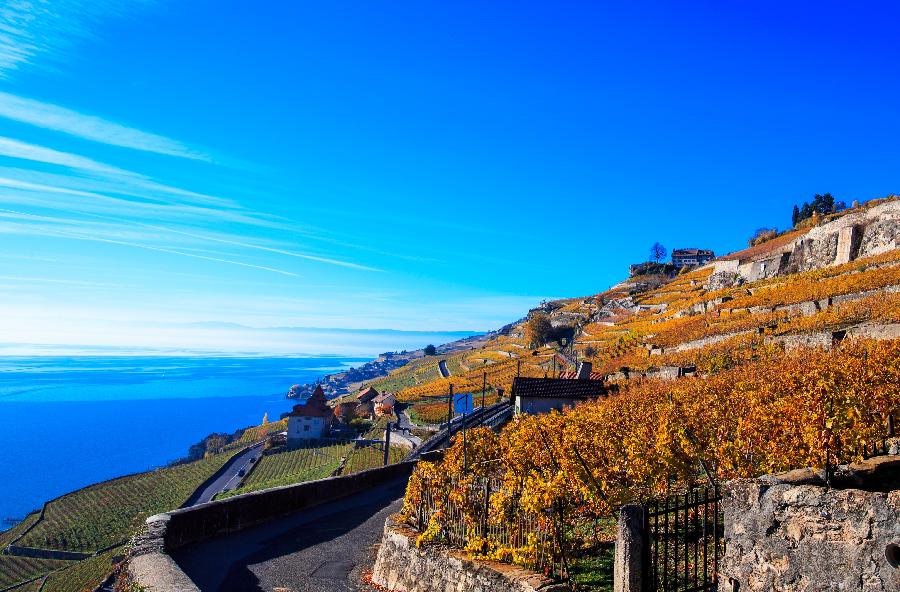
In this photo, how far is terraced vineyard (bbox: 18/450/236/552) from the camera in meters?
52.9

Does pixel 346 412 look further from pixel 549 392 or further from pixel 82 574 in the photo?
pixel 549 392

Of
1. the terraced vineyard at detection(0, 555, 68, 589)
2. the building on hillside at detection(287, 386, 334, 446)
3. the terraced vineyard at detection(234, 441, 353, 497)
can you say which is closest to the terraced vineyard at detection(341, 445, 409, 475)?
the terraced vineyard at detection(234, 441, 353, 497)

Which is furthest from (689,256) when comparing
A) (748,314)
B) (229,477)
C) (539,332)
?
(229,477)

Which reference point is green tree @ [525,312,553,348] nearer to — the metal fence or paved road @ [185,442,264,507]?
paved road @ [185,442,264,507]

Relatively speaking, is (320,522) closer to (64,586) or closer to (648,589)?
(648,589)

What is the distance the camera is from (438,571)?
428 inches

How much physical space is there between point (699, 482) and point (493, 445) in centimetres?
522

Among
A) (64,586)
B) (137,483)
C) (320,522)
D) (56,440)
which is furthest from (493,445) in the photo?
(56,440)

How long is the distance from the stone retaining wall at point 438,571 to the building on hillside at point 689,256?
169078mm

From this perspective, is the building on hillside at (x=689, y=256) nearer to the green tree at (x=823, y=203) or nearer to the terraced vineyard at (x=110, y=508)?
the green tree at (x=823, y=203)

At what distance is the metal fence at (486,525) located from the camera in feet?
30.7

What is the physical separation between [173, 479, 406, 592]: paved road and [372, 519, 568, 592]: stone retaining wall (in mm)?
1088

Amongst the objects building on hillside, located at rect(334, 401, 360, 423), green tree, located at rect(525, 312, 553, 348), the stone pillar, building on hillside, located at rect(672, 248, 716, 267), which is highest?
building on hillside, located at rect(672, 248, 716, 267)

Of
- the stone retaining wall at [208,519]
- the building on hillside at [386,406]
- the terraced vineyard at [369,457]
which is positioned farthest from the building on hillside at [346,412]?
the stone retaining wall at [208,519]
